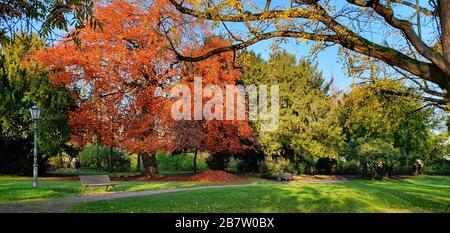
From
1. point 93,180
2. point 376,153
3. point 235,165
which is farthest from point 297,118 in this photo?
point 93,180

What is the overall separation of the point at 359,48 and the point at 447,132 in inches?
1249

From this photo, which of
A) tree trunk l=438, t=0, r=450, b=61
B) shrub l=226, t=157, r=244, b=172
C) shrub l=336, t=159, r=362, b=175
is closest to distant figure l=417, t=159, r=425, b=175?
shrub l=336, t=159, r=362, b=175

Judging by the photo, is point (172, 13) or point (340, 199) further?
point (172, 13)

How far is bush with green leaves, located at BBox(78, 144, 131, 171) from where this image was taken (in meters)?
38.0

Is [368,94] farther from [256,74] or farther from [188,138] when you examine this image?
[256,74]

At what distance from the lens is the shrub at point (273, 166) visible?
97.3ft

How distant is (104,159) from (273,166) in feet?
56.1

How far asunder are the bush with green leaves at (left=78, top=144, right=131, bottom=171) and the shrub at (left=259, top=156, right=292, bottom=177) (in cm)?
1455

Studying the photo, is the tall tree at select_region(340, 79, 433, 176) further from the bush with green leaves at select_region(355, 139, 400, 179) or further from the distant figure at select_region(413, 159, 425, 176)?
the distant figure at select_region(413, 159, 425, 176)

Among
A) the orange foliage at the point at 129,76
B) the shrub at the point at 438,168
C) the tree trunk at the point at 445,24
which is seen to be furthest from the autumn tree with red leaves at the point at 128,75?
the shrub at the point at 438,168

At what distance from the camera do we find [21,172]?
28.7 m

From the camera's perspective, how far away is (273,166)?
29.7 meters

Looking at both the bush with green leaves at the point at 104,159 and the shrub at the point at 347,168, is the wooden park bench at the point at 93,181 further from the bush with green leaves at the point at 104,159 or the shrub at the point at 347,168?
the shrub at the point at 347,168
